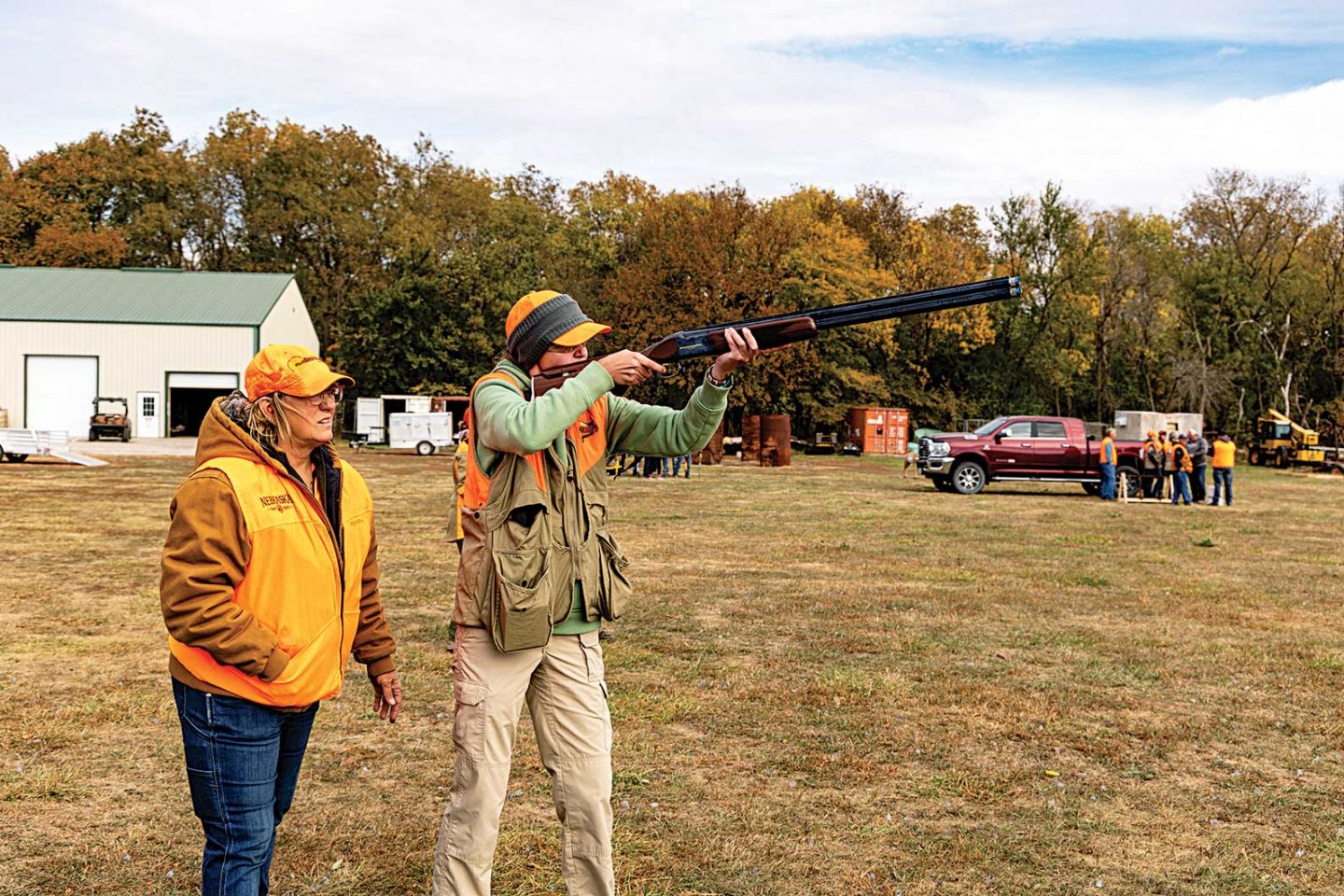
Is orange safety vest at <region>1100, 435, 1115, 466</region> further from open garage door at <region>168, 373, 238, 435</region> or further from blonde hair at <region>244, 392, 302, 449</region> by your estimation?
open garage door at <region>168, 373, 238, 435</region>

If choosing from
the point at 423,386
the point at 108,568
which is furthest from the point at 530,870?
the point at 423,386

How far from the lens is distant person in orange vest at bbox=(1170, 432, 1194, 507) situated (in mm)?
26109

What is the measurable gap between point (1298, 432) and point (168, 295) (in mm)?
46787

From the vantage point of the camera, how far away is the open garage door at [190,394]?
52531 mm

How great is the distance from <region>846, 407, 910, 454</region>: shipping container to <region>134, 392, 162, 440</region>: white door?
96.1 ft

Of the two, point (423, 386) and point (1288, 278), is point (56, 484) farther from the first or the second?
point (1288, 278)

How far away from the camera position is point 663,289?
51.9 m

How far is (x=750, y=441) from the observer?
138 ft

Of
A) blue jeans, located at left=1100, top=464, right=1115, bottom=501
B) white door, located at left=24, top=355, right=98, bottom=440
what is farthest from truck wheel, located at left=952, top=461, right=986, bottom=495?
white door, located at left=24, top=355, right=98, bottom=440

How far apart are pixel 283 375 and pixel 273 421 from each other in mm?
135

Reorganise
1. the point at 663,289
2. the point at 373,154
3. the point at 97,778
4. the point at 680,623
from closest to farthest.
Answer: the point at 97,778 → the point at 680,623 → the point at 663,289 → the point at 373,154

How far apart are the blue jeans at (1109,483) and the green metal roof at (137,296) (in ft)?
122

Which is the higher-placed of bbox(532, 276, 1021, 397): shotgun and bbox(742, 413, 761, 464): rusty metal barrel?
bbox(532, 276, 1021, 397): shotgun

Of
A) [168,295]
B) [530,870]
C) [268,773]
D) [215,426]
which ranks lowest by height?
[530,870]
